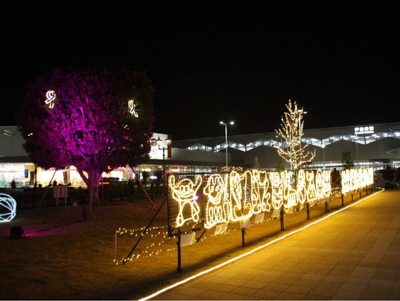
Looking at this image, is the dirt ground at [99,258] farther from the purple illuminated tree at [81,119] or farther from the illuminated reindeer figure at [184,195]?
the purple illuminated tree at [81,119]

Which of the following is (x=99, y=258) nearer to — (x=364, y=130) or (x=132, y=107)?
(x=132, y=107)

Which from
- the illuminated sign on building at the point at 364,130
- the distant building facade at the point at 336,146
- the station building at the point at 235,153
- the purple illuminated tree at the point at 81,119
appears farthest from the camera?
the illuminated sign on building at the point at 364,130

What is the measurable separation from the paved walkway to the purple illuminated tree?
37.0 ft

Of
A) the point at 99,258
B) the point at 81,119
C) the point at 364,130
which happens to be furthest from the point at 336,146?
the point at 99,258

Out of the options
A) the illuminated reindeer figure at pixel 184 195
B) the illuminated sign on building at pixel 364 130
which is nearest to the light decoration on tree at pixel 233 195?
the illuminated reindeer figure at pixel 184 195

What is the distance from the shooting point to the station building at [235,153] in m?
45.2

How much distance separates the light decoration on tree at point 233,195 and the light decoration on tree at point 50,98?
11231mm

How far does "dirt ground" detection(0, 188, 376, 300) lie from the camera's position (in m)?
6.45

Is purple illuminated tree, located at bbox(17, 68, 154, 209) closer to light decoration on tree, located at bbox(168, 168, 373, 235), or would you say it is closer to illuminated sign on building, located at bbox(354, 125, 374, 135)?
light decoration on tree, located at bbox(168, 168, 373, 235)

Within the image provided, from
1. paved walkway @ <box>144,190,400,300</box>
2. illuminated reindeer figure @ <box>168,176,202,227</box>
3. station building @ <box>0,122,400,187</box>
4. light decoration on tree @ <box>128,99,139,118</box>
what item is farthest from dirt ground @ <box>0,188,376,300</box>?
station building @ <box>0,122,400,187</box>

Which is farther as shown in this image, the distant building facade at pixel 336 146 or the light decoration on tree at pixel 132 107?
the distant building facade at pixel 336 146

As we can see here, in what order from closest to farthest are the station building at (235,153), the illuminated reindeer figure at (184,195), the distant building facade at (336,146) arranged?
the illuminated reindeer figure at (184,195) < the station building at (235,153) < the distant building facade at (336,146)

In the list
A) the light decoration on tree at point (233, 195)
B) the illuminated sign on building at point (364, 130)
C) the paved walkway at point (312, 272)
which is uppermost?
the illuminated sign on building at point (364, 130)

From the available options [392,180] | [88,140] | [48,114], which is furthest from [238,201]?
[392,180]
